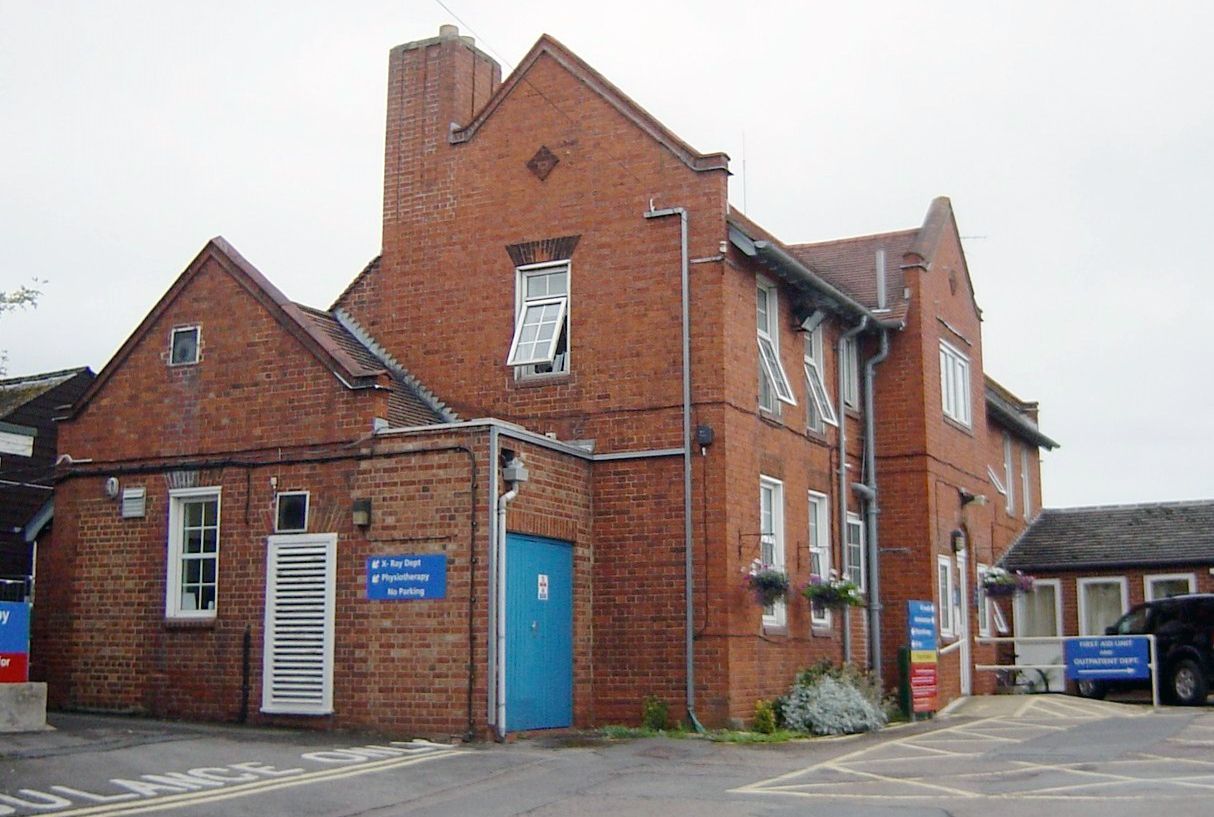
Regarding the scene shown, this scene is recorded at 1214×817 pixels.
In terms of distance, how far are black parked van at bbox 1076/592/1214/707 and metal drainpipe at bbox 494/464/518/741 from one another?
1309 cm

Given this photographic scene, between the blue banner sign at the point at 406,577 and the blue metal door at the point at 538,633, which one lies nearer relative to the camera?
the blue banner sign at the point at 406,577

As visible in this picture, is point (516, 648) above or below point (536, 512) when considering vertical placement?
below

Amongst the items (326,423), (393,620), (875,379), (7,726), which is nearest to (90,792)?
(7,726)

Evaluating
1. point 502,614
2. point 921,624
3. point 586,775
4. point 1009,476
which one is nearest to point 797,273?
point 921,624

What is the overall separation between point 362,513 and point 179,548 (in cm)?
333

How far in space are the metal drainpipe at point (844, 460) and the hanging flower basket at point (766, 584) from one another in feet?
9.86

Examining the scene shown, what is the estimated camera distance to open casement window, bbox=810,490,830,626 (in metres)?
20.9

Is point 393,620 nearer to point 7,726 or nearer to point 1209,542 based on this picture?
→ point 7,726

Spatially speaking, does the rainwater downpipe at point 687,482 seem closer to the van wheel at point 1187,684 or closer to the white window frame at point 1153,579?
the van wheel at point 1187,684

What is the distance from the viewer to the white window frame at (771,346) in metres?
19.8

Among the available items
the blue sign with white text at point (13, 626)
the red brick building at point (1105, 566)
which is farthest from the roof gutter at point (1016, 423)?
the blue sign with white text at point (13, 626)

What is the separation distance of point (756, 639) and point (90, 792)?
9.32 metres

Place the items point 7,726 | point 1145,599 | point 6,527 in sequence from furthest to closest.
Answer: point 1145,599 < point 6,527 < point 7,726

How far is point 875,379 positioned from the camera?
2362 centimetres
